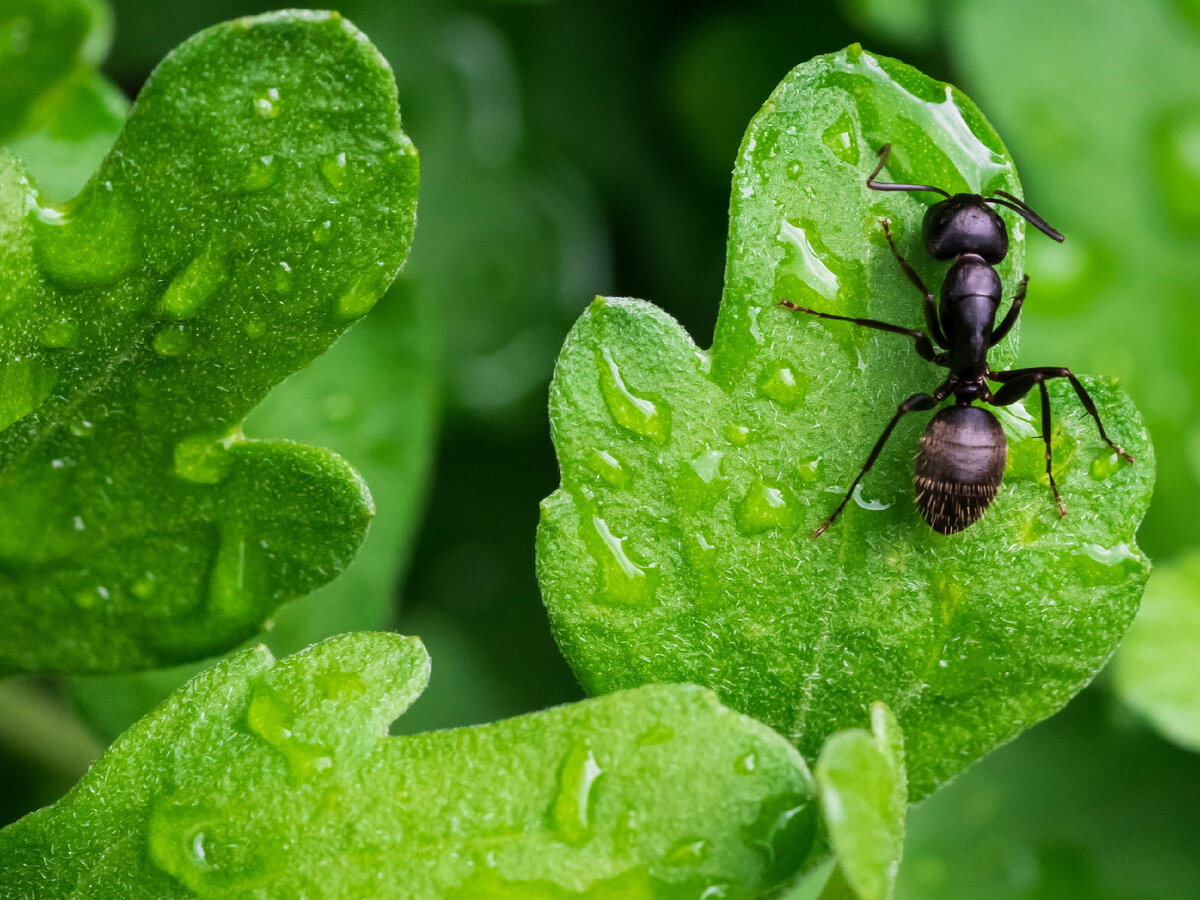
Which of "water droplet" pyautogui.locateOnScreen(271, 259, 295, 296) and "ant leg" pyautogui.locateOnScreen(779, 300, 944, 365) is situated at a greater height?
"ant leg" pyautogui.locateOnScreen(779, 300, 944, 365)

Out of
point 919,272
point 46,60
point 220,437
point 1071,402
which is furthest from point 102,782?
point 1071,402

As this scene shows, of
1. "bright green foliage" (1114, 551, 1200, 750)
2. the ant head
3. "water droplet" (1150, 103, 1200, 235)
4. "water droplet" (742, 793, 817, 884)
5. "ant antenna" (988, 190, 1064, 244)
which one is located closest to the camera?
"water droplet" (742, 793, 817, 884)

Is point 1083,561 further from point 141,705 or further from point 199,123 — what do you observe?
point 141,705

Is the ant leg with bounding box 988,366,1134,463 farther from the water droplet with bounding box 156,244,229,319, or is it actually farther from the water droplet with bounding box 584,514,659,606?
the water droplet with bounding box 156,244,229,319

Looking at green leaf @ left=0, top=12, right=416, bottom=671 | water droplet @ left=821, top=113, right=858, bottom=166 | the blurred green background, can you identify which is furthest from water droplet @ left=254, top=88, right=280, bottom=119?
the blurred green background

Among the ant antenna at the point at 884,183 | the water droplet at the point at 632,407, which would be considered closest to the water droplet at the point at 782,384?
the water droplet at the point at 632,407

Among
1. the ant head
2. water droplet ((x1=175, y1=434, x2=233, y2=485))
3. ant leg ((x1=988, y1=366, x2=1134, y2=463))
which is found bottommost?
water droplet ((x1=175, y1=434, x2=233, y2=485))

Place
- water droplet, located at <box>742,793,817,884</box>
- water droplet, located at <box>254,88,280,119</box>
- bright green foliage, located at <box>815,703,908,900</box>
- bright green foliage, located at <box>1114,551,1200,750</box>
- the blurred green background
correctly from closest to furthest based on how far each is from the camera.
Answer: bright green foliage, located at <box>815,703,908,900</box> < water droplet, located at <box>742,793,817,884</box> < water droplet, located at <box>254,88,280,119</box> < bright green foliage, located at <box>1114,551,1200,750</box> < the blurred green background

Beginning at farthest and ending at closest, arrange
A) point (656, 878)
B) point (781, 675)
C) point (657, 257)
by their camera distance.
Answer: point (657, 257) → point (781, 675) → point (656, 878)

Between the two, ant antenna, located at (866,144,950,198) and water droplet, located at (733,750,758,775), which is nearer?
water droplet, located at (733,750,758,775)
